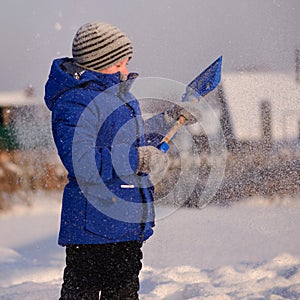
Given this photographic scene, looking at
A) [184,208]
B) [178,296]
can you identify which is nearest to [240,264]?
[178,296]

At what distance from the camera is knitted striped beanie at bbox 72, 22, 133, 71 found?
1778mm

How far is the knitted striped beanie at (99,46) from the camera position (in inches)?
70.0

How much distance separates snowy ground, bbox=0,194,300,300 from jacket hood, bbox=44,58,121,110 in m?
1.11

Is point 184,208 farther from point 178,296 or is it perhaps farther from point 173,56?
point 178,296

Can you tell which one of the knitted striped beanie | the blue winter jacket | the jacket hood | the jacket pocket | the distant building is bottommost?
the jacket pocket

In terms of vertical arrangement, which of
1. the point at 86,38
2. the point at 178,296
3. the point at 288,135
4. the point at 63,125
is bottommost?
the point at 178,296

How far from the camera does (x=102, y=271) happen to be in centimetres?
180

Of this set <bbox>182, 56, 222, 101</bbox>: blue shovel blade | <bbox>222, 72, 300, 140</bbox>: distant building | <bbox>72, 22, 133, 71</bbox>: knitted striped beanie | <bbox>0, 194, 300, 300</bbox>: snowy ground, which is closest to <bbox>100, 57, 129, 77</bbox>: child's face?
<bbox>72, 22, 133, 71</bbox>: knitted striped beanie

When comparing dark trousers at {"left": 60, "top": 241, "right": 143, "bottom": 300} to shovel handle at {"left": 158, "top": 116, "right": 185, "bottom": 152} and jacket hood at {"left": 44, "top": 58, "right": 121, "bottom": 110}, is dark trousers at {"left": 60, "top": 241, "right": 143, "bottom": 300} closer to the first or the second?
shovel handle at {"left": 158, "top": 116, "right": 185, "bottom": 152}

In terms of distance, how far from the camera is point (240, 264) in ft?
10.2

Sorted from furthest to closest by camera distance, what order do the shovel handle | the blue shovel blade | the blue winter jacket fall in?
the blue shovel blade → the shovel handle → the blue winter jacket

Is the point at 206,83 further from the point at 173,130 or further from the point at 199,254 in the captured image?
the point at 199,254

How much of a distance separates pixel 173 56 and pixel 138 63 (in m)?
0.37

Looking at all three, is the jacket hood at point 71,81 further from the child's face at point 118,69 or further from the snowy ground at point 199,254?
the snowy ground at point 199,254
